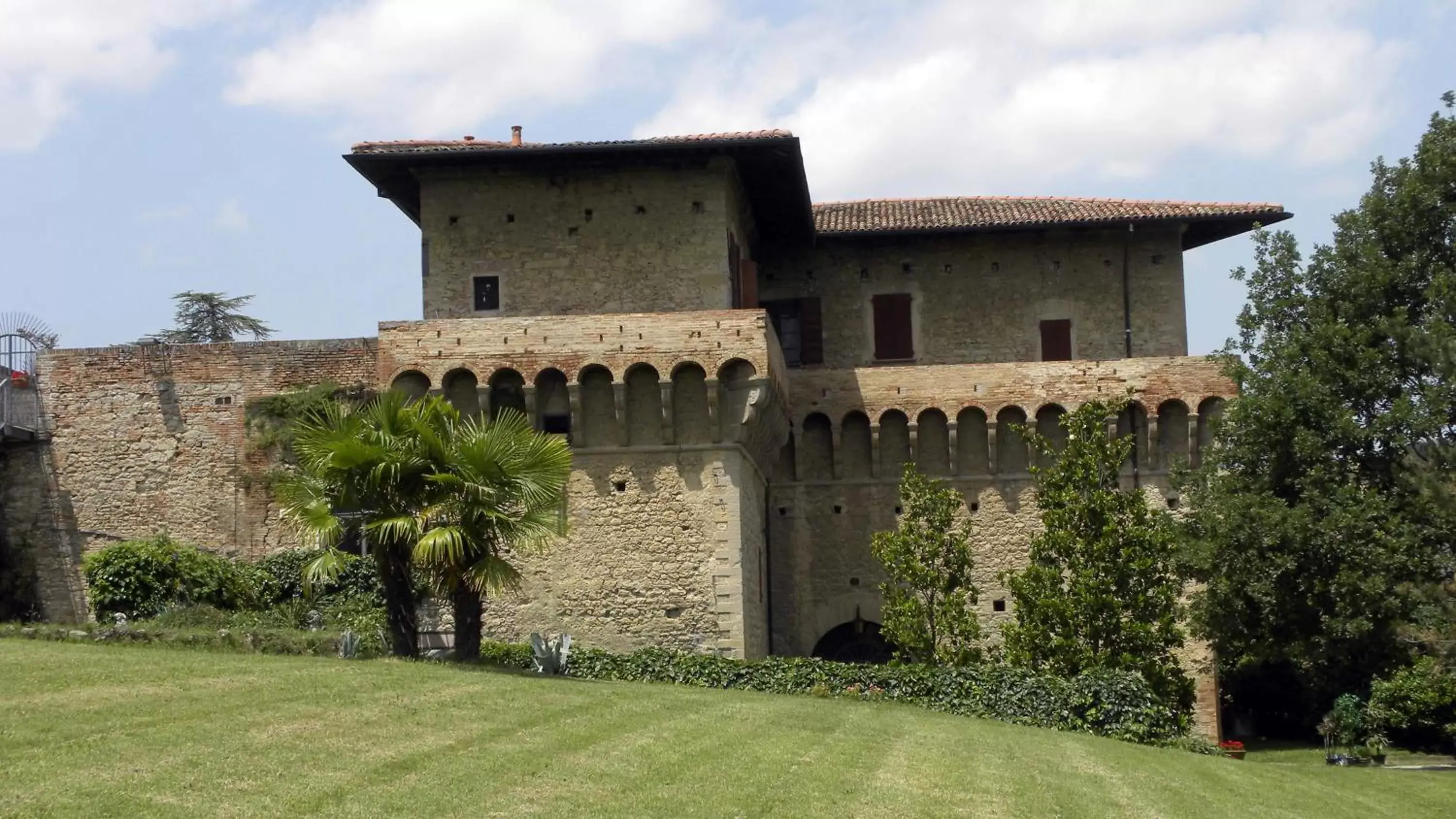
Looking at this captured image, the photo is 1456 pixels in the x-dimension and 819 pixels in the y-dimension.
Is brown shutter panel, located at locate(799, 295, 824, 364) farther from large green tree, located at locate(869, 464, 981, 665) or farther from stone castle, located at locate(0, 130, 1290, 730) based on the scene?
large green tree, located at locate(869, 464, 981, 665)

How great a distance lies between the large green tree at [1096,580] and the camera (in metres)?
25.9

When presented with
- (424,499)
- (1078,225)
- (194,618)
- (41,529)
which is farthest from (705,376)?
(41,529)

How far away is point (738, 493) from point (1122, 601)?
20.0 ft

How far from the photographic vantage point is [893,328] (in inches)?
1267

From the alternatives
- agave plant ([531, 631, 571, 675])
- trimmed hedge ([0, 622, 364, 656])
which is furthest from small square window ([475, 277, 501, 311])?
trimmed hedge ([0, 622, 364, 656])

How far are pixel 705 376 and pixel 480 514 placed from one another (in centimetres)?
539

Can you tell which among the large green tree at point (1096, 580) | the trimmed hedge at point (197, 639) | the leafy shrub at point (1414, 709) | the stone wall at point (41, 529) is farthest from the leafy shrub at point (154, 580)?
the leafy shrub at point (1414, 709)

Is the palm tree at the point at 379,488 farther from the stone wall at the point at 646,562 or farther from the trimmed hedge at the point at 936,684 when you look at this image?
the stone wall at the point at 646,562

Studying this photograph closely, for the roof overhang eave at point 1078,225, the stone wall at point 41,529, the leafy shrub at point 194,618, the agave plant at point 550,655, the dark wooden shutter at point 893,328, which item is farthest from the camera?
the dark wooden shutter at point 893,328

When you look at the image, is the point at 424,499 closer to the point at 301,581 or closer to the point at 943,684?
the point at 301,581

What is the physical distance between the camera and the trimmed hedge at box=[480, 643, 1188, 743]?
76.7 ft

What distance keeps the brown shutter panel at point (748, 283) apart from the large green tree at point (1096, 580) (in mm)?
5843

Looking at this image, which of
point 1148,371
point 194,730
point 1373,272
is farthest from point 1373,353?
point 194,730

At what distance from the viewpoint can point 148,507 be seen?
28.0 m
